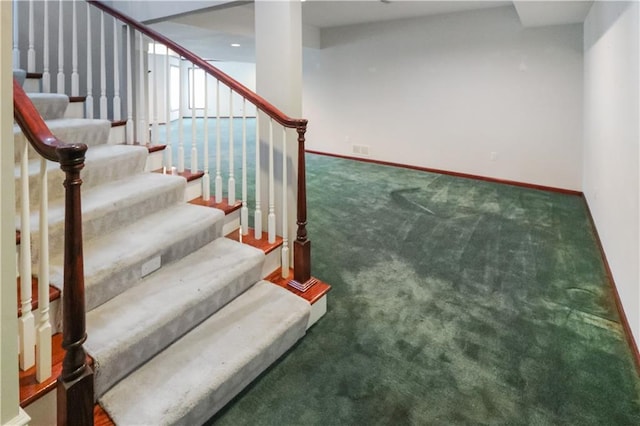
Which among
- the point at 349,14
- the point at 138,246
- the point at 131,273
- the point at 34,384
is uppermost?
the point at 349,14

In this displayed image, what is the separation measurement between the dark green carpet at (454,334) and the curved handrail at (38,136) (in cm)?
116

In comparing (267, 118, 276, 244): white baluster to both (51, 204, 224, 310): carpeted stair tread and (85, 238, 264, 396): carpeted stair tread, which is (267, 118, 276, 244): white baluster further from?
(51, 204, 224, 310): carpeted stair tread

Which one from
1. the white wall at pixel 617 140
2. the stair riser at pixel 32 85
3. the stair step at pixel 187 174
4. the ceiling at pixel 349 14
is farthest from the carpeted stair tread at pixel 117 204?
the ceiling at pixel 349 14

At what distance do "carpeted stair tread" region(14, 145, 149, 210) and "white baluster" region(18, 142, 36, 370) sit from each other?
78 cm

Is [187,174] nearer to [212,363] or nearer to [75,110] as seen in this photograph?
[75,110]

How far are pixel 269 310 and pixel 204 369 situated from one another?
523 mm

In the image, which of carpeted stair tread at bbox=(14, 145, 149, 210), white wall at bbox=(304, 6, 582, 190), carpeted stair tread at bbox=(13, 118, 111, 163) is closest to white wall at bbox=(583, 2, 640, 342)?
white wall at bbox=(304, 6, 582, 190)

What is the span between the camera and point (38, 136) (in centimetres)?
127

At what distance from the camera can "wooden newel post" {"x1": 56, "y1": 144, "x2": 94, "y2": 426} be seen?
124 centimetres

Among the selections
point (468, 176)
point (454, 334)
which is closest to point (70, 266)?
point (454, 334)

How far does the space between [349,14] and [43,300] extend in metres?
6.02

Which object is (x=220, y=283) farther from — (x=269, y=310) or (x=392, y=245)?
(x=392, y=245)

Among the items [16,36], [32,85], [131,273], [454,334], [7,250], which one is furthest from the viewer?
[16,36]

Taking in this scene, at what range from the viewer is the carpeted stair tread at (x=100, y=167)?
2131 mm
